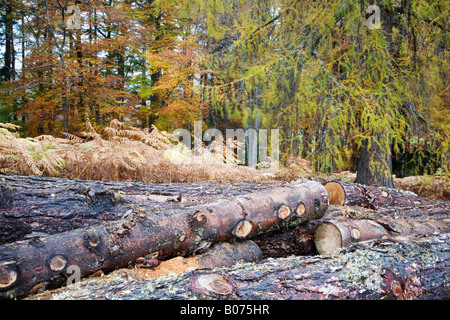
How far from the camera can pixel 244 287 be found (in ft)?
5.02

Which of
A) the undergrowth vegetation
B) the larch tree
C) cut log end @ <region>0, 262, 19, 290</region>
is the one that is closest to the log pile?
cut log end @ <region>0, 262, 19, 290</region>

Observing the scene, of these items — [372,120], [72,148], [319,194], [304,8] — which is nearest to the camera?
[319,194]

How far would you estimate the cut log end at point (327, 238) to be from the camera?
8.89 ft

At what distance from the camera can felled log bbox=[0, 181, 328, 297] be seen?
5.78 ft

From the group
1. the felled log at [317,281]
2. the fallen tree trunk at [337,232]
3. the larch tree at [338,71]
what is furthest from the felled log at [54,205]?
the larch tree at [338,71]

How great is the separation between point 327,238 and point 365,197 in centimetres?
171

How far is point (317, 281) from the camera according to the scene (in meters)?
1.61

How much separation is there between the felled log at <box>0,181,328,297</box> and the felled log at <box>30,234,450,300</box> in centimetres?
17

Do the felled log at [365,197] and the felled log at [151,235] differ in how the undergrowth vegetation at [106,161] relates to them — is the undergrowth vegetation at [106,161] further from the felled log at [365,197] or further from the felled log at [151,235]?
the felled log at [151,235]

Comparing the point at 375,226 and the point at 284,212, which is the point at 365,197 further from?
the point at 284,212

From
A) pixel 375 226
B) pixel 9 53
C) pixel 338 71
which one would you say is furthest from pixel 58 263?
pixel 9 53
